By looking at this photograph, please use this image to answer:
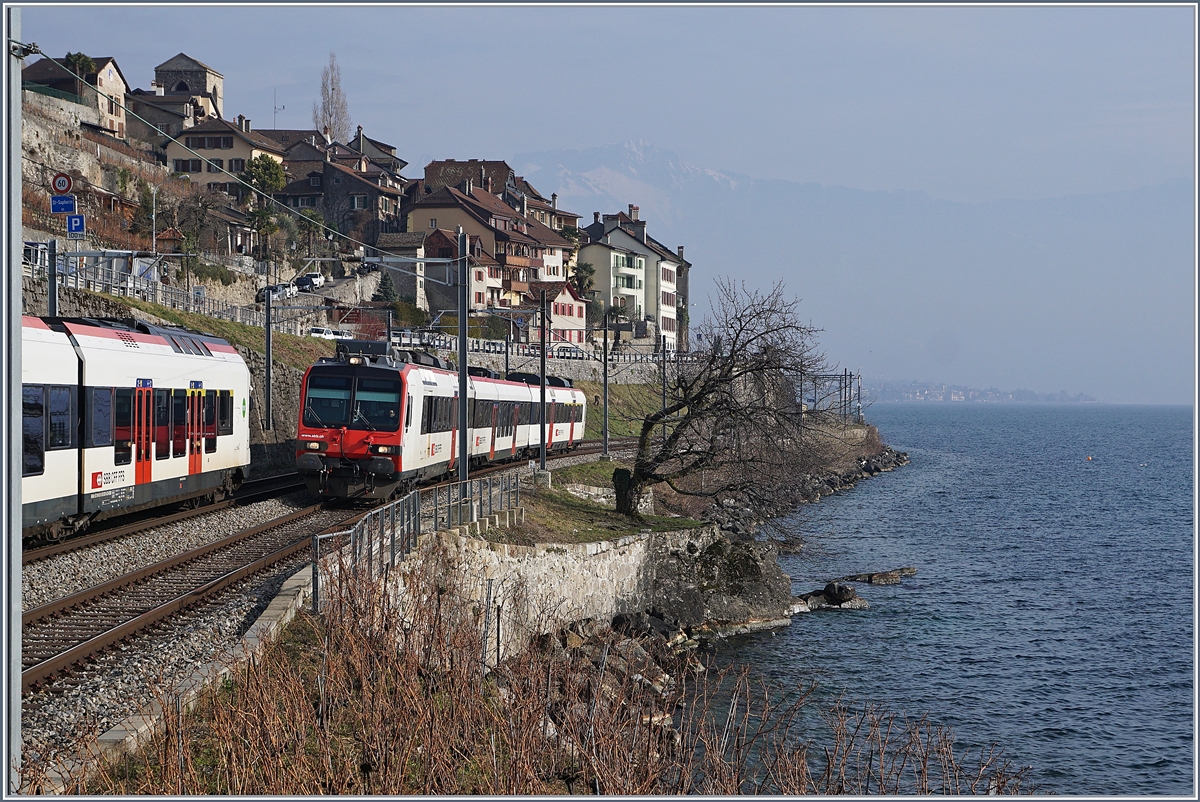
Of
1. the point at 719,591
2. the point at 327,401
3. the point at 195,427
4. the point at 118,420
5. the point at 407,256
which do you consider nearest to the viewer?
the point at 118,420

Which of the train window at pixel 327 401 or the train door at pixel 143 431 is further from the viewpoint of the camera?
the train window at pixel 327 401

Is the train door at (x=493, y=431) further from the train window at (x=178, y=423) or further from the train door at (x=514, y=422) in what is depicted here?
the train window at (x=178, y=423)

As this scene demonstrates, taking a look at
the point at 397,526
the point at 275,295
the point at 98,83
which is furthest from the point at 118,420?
the point at 98,83

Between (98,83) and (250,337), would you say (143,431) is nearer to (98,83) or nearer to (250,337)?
(250,337)

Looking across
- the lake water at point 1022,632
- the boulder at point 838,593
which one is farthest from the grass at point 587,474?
the boulder at point 838,593

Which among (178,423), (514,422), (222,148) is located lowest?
(514,422)

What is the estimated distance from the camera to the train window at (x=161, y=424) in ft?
66.1

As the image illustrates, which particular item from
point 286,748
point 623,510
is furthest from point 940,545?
point 286,748

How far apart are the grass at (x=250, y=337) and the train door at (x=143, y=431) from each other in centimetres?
2087

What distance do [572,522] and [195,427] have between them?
9855 mm

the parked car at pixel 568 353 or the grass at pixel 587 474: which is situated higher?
the parked car at pixel 568 353

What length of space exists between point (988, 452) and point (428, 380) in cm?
10894

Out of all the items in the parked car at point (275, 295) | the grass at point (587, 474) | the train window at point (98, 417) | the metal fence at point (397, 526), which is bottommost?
the grass at point (587, 474)

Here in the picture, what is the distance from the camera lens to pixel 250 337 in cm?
4662
